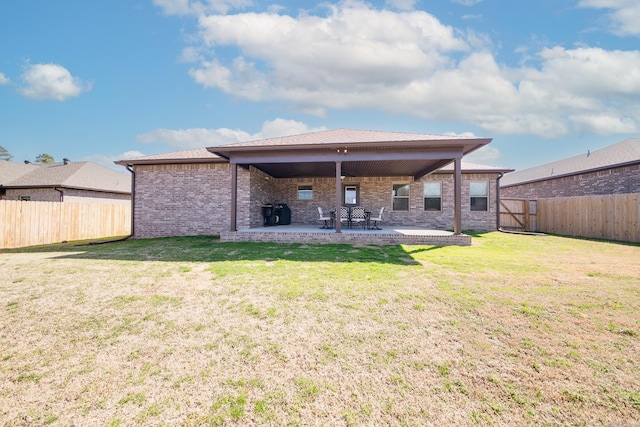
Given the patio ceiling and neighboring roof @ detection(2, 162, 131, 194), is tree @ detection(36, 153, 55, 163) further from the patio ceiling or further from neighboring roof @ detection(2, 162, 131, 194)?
the patio ceiling

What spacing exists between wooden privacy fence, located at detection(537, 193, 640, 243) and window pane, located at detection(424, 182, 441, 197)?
5.97m

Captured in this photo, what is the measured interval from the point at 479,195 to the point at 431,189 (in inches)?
91.9

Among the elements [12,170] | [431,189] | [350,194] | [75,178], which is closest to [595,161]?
[431,189]

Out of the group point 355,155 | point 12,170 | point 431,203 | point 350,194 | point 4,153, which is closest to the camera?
point 355,155

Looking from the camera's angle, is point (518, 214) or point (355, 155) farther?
point (518, 214)

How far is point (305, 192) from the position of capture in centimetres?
1413

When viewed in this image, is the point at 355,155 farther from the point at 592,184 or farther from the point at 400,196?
the point at 592,184

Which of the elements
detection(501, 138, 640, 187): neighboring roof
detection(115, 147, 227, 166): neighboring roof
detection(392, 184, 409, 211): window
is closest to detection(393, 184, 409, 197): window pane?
detection(392, 184, 409, 211): window

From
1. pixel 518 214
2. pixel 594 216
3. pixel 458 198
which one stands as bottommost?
pixel 594 216

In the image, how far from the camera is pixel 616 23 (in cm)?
1041

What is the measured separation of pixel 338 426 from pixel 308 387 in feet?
1.42

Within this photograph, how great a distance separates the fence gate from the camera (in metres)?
14.5

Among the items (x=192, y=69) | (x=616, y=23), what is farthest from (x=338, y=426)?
(x=616, y=23)

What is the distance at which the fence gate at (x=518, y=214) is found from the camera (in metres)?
14.5
